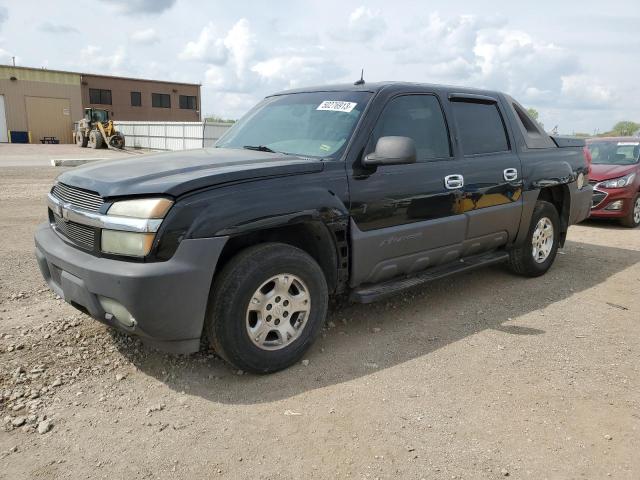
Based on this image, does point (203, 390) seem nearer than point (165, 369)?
Yes

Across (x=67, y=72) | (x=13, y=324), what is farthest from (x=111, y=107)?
(x=13, y=324)

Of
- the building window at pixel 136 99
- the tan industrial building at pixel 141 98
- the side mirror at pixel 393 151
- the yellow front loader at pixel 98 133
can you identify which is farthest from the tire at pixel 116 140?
the side mirror at pixel 393 151

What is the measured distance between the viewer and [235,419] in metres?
2.87

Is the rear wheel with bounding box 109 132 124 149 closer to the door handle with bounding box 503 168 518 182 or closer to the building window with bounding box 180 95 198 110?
the building window with bounding box 180 95 198 110

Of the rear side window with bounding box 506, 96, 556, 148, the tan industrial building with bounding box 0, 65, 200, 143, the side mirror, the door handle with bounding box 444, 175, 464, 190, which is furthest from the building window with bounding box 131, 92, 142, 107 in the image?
the side mirror

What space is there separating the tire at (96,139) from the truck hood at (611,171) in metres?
29.6

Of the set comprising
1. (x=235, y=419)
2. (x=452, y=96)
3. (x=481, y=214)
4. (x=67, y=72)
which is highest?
(x=67, y=72)

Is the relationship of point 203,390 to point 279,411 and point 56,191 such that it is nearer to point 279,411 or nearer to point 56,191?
point 279,411

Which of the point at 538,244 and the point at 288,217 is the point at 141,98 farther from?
the point at 288,217

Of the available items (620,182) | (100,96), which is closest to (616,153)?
(620,182)

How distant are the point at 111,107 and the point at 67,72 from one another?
18.4ft

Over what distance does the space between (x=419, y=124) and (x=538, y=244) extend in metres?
2.21

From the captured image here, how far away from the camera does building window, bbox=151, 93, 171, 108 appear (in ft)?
162

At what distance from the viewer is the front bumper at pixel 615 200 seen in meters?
8.81
